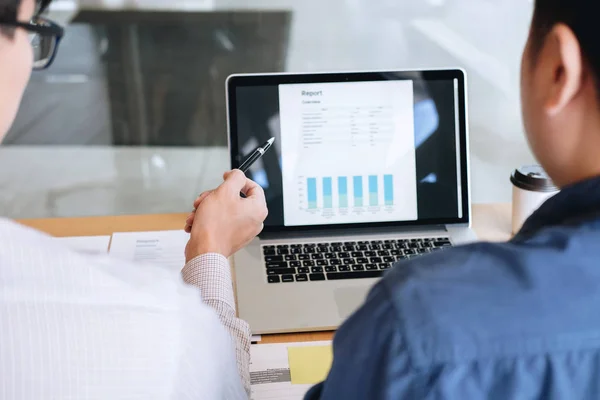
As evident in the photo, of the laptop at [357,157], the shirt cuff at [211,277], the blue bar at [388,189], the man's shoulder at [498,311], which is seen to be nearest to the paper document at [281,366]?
the shirt cuff at [211,277]

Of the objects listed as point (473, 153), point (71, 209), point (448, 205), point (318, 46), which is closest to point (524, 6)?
point (473, 153)

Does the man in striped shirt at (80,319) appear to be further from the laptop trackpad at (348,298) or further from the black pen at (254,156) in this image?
the black pen at (254,156)

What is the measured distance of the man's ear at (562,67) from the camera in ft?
1.63

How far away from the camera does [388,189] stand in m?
1.32

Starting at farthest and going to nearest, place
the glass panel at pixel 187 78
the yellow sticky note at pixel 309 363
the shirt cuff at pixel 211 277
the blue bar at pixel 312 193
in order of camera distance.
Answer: the glass panel at pixel 187 78
the blue bar at pixel 312 193
the yellow sticky note at pixel 309 363
the shirt cuff at pixel 211 277

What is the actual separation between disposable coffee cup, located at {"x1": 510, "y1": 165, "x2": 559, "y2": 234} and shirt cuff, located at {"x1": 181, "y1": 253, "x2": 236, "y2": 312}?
626mm

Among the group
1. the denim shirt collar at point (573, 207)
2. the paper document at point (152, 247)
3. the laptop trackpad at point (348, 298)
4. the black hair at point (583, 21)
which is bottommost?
the laptop trackpad at point (348, 298)

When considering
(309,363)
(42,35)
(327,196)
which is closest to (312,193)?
(327,196)

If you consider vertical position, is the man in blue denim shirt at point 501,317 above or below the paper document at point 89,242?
above

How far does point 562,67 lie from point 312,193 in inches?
32.3

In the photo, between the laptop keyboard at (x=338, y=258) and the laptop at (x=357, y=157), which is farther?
the laptop at (x=357, y=157)

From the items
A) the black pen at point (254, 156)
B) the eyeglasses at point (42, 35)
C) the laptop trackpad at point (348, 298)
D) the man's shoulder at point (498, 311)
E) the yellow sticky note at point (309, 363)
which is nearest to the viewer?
the man's shoulder at point (498, 311)

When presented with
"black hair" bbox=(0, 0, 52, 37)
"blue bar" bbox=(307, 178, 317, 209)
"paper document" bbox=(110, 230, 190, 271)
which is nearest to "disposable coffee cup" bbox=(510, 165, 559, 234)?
"blue bar" bbox=(307, 178, 317, 209)

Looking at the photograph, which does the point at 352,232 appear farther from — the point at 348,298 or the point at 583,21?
the point at 583,21
